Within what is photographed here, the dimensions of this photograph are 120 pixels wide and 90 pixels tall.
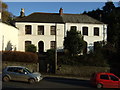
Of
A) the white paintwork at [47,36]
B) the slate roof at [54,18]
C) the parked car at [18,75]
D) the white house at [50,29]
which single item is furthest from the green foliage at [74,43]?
the parked car at [18,75]

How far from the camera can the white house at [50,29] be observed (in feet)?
150

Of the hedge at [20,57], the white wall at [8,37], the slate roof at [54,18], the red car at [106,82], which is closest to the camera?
the red car at [106,82]

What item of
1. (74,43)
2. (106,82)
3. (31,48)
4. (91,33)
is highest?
(91,33)

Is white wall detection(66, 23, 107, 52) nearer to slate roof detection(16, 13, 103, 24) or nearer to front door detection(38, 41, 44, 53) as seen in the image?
slate roof detection(16, 13, 103, 24)

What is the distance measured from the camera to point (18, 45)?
150ft

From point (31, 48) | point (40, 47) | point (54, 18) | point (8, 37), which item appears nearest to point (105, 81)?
point (8, 37)

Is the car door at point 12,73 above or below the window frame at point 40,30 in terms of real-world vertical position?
below

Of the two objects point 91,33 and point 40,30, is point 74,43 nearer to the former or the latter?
point 40,30

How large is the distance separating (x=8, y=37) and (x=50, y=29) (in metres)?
8.96

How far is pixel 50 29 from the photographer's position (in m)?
46.6

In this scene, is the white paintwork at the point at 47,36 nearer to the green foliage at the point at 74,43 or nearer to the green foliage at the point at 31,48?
the green foliage at the point at 31,48

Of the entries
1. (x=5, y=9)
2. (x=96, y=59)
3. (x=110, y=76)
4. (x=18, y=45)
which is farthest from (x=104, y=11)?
(x=110, y=76)

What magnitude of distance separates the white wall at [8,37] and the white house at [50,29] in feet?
5.92

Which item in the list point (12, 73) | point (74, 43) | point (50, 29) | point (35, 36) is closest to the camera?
point (12, 73)
